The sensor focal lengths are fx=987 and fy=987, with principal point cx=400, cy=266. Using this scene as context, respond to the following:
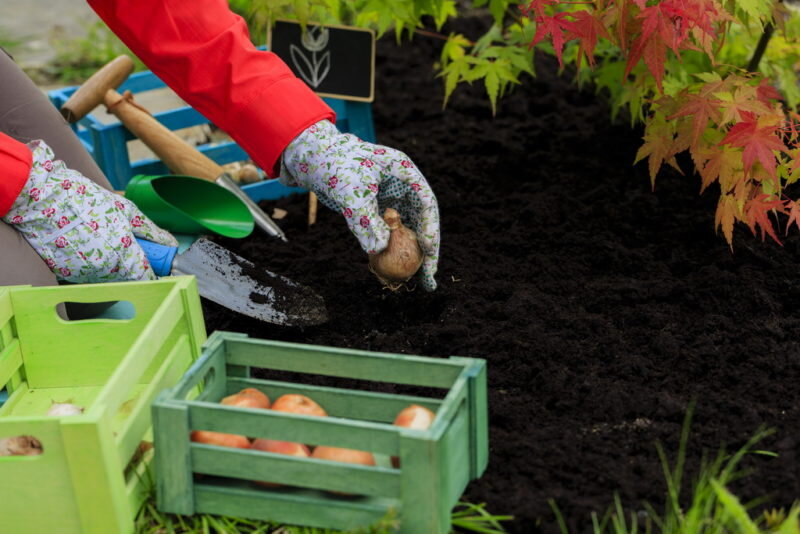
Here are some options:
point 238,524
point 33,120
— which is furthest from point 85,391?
point 33,120

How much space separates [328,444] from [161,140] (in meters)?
1.51

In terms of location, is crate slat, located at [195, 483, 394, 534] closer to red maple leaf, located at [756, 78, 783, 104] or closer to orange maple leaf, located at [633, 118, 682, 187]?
orange maple leaf, located at [633, 118, 682, 187]

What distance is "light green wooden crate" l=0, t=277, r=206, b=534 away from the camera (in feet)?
5.04

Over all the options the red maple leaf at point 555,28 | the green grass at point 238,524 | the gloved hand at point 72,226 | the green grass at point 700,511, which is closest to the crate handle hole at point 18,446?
the green grass at point 238,524

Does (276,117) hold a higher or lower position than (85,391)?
higher

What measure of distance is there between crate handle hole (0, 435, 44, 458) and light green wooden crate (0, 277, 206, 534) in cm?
4

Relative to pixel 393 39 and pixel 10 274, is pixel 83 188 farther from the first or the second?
pixel 393 39

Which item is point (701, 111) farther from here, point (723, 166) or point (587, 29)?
point (587, 29)

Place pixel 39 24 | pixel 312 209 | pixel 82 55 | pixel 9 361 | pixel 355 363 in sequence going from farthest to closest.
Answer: pixel 39 24 → pixel 82 55 → pixel 312 209 → pixel 9 361 → pixel 355 363

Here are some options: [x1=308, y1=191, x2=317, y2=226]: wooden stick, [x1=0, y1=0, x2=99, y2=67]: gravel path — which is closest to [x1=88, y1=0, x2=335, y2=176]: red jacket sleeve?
[x1=308, y1=191, x2=317, y2=226]: wooden stick

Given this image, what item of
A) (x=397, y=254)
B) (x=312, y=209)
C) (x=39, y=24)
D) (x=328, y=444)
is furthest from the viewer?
(x=39, y=24)

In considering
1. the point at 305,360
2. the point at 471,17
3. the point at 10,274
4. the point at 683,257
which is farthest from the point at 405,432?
the point at 471,17

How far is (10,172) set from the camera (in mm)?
2037

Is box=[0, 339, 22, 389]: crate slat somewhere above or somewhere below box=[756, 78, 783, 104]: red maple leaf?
below
